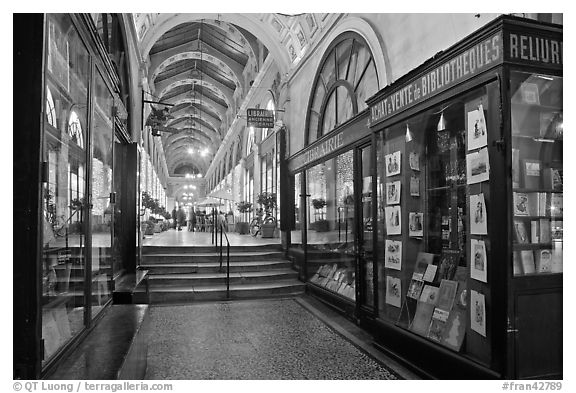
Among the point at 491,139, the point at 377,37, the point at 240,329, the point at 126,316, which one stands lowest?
the point at 240,329

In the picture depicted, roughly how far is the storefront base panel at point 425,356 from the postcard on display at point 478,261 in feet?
2.23

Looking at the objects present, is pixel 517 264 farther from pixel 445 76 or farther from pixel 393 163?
pixel 393 163

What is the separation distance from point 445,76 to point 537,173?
111cm

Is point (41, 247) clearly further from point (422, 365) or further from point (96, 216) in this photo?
point (422, 365)

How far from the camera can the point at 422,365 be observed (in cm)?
385

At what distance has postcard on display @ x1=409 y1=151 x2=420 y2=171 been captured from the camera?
15.1 feet

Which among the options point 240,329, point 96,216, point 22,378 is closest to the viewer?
point 22,378

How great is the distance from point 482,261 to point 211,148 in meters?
35.3

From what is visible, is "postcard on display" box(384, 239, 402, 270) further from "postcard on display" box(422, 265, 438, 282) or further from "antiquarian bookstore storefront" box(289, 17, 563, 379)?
"postcard on display" box(422, 265, 438, 282)

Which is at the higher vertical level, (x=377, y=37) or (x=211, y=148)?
(x=211, y=148)

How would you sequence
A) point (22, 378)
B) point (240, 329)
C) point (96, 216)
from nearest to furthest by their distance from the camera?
point (22, 378) → point (96, 216) → point (240, 329)

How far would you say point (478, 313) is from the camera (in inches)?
134

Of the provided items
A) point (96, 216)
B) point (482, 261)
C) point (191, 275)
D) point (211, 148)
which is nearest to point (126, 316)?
point (96, 216)

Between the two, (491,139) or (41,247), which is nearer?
(41,247)
